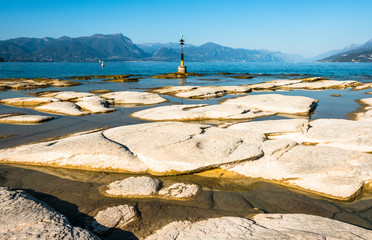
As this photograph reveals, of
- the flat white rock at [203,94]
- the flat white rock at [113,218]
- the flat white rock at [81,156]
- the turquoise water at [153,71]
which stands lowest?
the flat white rock at [113,218]

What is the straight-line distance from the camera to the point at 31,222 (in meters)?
4.01

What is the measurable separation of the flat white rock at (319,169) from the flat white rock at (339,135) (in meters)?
1.24

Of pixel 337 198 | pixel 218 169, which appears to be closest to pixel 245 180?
pixel 218 169

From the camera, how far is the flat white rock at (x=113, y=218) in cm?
456

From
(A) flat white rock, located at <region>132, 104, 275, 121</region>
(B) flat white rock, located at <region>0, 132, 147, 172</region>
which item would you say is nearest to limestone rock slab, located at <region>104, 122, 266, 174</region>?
(B) flat white rock, located at <region>0, 132, 147, 172</region>

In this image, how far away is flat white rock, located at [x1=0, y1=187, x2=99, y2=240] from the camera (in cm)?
366

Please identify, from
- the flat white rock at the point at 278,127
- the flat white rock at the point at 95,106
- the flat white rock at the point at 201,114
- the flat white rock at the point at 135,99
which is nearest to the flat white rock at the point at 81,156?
the flat white rock at the point at 278,127

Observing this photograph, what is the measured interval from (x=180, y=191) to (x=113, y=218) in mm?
1728

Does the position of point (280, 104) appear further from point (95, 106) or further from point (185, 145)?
point (95, 106)

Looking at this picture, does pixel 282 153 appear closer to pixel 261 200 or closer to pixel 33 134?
pixel 261 200

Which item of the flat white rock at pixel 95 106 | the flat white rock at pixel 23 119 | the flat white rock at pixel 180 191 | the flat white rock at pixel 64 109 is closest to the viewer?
the flat white rock at pixel 180 191

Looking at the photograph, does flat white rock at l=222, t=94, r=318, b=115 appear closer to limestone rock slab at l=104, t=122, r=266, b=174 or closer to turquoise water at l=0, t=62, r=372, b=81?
limestone rock slab at l=104, t=122, r=266, b=174

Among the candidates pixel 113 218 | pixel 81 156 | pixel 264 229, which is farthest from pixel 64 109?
pixel 264 229

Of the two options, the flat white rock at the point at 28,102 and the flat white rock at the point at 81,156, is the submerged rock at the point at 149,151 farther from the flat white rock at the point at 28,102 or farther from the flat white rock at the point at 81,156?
the flat white rock at the point at 28,102
